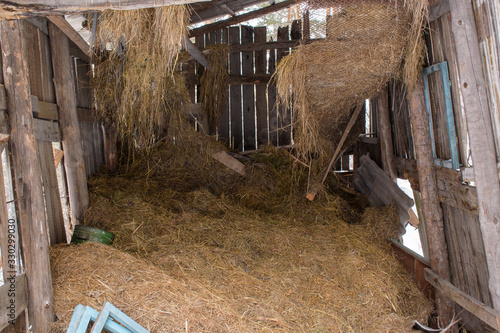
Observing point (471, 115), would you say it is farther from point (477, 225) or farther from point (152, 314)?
point (152, 314)

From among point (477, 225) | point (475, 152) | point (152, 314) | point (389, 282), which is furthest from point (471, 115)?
point (152, 314)

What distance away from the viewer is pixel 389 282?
12.7ft

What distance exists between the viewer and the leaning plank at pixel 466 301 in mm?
2934

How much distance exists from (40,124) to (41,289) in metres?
1.52

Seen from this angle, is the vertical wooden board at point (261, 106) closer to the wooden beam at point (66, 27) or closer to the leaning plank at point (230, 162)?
the leaning plank at point (230, 162)

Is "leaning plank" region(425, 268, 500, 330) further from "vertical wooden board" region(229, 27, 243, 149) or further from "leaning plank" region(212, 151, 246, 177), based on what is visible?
"vertical wooden board" region(229, 27, 243, 149)

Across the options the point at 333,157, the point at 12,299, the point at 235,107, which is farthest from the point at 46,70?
the point at 235,107

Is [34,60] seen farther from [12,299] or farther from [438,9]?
[438,9]

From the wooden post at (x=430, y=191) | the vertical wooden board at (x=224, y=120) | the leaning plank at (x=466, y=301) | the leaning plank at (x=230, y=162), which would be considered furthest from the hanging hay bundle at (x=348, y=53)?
the vertical wooden board at (x=224, y=120)

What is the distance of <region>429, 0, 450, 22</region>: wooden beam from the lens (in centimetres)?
331

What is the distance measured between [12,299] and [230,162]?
3.50m

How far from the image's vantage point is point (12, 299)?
276cm

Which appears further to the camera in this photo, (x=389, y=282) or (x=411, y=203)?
(x=411, y=203)

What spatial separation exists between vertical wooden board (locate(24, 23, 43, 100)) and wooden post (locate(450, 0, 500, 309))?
361cm
